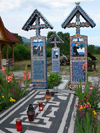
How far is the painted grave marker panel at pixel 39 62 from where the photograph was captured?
23.9 feet

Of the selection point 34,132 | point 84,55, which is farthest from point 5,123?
point 84,55

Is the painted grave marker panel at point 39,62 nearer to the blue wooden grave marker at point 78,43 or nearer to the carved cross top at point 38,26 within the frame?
the carved cross top at point 38,26

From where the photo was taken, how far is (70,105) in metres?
4.98

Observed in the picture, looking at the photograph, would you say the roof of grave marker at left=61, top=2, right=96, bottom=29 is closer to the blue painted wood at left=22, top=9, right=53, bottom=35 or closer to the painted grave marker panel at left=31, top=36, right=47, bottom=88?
the blue painted wood at left=22, top=9, right=53, bottom=35

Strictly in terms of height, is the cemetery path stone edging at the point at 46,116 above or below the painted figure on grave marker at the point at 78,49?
below

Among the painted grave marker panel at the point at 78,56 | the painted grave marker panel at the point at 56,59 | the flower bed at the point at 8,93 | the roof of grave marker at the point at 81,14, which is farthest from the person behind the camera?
the painted grave marker panel at the point at 56,59

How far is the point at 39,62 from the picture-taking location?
7.38 m

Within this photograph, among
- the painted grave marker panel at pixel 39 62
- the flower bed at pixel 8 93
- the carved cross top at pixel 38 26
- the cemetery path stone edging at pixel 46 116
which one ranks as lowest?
the cemetery path stone edging at pixel 46 116

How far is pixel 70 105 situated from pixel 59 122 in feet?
4.15

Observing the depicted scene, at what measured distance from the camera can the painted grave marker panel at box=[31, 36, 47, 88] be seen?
23.9 ft

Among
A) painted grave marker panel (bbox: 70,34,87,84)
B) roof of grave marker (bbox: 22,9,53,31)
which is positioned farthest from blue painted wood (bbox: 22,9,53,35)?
painted grave marker panel (bbox: 70,34,87,84)

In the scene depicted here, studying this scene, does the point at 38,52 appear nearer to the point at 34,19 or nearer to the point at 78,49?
the point at 34,19

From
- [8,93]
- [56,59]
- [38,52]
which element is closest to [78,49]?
[38,52]

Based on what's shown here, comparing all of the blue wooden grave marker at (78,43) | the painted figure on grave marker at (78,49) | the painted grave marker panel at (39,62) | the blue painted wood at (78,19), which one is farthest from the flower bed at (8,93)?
the blue painted wood at (78,19)
